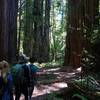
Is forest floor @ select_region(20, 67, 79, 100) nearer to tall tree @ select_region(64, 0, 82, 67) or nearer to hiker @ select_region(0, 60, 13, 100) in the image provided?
hiker @ select_region(0, 60, 13, 100)

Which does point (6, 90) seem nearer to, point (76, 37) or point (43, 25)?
point (76, 37)

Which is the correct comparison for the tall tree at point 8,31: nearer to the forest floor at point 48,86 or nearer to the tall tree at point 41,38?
the forest floor at point 48,86

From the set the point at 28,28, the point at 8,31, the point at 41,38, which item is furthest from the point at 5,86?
the point at 28,28

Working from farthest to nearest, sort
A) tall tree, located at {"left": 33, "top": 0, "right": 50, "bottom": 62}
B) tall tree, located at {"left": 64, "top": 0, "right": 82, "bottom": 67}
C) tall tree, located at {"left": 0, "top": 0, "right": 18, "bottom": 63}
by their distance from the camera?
1. tall tree, located at {"left": 33, "top": 0, "right": 50, "bottom": 62}
2. tall tree, located at {"left": 64, "top": 0, "right": 82, "bottom": 67}
3. tall tree, located at {"left": 0, "top": 0, "right": 18, "bottom": 63}

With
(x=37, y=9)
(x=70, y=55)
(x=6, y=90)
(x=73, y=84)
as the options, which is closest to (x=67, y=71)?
(x=70, y=55)

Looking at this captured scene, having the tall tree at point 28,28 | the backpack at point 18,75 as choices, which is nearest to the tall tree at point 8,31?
the backpack at point 18,75

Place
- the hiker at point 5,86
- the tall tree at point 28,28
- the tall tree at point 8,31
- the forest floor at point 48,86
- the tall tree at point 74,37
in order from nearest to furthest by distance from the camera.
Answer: the hiker at point 5,86 → the forest floor at point 48,86 → the tall tree at point 8,31 → the tall tree at point 74,37 → the tall tree at point 28,28

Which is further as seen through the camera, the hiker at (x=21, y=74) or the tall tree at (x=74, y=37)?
the tall tree at (x=74, y=37)

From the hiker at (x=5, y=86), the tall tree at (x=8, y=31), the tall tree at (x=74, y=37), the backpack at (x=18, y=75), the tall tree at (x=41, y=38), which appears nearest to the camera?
the hiker at (x=5, y=86)

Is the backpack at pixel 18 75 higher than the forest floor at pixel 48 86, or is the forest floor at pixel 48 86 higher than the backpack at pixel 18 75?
the backpack at pixel 18 75

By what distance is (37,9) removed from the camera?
3109 centimetres

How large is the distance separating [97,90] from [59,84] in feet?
12.1

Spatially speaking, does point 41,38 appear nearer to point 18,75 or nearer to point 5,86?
point 18,75

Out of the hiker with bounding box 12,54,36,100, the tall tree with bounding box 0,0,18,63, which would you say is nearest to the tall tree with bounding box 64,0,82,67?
the tall tree with bounding box 0,0,18,63
